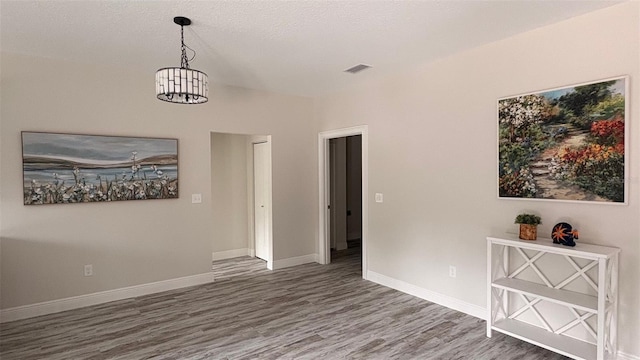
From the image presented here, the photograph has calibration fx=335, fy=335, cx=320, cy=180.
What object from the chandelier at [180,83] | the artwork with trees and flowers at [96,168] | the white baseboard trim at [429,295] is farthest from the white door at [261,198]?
the chandelier at [180,83]

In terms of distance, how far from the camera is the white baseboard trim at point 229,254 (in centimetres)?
573

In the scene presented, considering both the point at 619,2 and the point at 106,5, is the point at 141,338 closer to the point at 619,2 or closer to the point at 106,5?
the point at 106,5

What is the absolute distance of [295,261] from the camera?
5.40 meters

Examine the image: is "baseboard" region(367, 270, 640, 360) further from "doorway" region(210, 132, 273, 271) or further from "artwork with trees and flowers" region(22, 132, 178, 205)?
"artwork with trees and flowers" region(22, 132, 178, 205)

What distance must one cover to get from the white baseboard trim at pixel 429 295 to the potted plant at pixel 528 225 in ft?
3.23

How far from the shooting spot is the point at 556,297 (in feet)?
8.57

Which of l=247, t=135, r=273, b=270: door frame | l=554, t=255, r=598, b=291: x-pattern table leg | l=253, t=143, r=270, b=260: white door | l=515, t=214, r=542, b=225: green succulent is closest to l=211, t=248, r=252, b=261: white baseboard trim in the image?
l=247, t=135, r=273, b=270: door frame

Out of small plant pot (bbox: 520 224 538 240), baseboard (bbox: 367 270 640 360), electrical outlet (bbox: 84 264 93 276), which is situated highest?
small plant pot (bbox: 520 224 538 240)

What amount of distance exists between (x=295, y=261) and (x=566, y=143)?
393 cm

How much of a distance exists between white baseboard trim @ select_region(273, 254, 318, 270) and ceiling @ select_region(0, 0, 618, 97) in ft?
9.51

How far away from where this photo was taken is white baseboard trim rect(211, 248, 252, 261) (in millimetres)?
5731

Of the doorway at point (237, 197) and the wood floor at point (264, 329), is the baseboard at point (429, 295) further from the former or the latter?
the doorway at point (237, 197)

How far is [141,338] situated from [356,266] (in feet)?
10.4

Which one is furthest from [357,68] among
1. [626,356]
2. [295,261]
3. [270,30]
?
[626,356]
